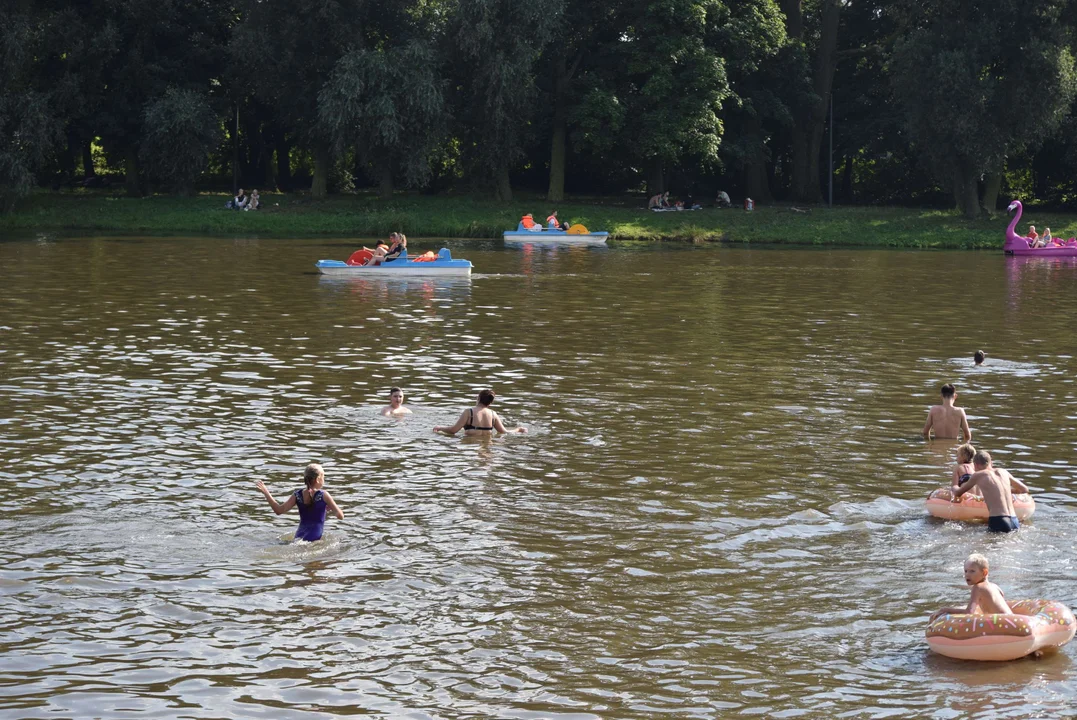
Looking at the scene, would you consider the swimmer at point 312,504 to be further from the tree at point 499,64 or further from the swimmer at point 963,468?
the tree at point 499,64

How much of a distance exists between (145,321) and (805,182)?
47073 mm

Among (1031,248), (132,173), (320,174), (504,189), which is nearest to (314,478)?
(1031,248)

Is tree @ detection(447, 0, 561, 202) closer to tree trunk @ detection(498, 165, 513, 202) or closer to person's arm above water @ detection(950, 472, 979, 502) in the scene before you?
tree trunk @ detection(498, 165, 513, 202)

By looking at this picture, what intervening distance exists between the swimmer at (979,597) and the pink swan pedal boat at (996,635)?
0.13 meters

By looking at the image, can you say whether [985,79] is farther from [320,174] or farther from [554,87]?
[320,174]

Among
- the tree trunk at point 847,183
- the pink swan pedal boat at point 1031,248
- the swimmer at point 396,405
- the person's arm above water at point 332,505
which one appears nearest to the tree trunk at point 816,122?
the tree trunk at point 847,183

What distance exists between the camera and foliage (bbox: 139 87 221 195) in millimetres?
59969

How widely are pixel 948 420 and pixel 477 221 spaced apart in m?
42.9

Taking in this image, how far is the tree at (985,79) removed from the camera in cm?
5641

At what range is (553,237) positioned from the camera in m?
55.1

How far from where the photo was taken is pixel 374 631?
435 inches

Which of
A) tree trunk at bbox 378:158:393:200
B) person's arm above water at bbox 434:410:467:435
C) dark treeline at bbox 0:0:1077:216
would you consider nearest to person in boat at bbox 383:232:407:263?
dark treeline at bbox 0:0:1077:216

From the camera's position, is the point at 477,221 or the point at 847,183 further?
the point at 847,183

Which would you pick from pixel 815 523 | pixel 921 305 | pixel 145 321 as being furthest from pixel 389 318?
pixel 815 523
